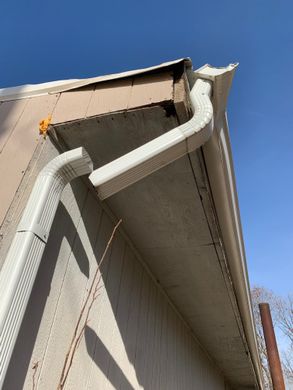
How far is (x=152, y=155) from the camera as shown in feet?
3.28

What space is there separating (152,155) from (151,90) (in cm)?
32

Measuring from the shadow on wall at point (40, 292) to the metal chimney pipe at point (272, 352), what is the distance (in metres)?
4.31

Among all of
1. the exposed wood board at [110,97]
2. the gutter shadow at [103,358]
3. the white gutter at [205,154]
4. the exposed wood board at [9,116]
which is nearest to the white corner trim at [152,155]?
the white gutter at [205,154]

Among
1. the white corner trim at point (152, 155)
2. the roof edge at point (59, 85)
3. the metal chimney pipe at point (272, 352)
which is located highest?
the metal chimney pipe at point (272, 352)

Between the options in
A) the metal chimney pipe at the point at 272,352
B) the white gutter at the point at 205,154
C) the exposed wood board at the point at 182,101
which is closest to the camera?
the white gutter at the point at 205,154

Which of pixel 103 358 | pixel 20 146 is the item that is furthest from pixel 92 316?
pixel 20 146

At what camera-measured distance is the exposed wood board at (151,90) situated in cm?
112

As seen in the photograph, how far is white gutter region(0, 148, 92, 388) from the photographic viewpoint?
2.51 feet

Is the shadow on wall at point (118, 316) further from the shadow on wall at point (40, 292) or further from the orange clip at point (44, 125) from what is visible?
the orange clip at point (44, 125)

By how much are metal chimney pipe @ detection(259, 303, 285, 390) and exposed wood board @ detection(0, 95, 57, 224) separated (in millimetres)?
4777

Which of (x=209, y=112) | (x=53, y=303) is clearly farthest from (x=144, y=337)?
(x=209, y=112)

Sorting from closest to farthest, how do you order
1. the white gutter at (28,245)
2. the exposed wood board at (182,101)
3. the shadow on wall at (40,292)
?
the white gutter at (28,245)
the shadow on wall at (40,292)
the exposed wood board at (182,101)

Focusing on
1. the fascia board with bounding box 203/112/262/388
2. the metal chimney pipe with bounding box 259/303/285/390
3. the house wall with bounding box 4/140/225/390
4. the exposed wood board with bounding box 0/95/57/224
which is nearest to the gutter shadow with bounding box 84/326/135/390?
the house wall with bounding box 4/140/225/390

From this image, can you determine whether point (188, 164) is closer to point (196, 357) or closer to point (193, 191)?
point (193, 191)
